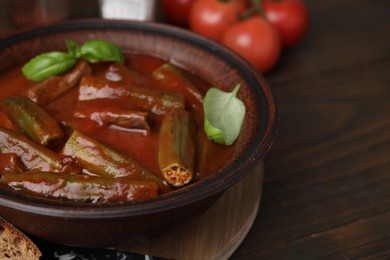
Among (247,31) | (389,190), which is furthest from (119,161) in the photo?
(247,31)

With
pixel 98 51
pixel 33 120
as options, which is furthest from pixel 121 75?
pixel 33 120

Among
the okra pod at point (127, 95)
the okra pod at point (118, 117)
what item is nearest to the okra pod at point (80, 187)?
the okra pod at point (118, 117)

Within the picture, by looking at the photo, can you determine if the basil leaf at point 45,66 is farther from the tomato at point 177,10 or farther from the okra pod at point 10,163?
the tomato at point 177,10

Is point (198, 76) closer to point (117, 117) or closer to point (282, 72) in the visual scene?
point (117, 117)

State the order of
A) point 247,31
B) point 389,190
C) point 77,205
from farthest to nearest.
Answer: point 247,31 → point 389,190 → point 77,205

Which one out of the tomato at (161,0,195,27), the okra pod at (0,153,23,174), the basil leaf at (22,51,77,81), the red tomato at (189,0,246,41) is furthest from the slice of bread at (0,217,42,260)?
the tomato at (161,0,195,27)

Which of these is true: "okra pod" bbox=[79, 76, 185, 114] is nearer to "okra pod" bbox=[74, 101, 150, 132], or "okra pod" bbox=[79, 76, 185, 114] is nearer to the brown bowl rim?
"okra pod" bbox=[74, 101, 150, 132]
